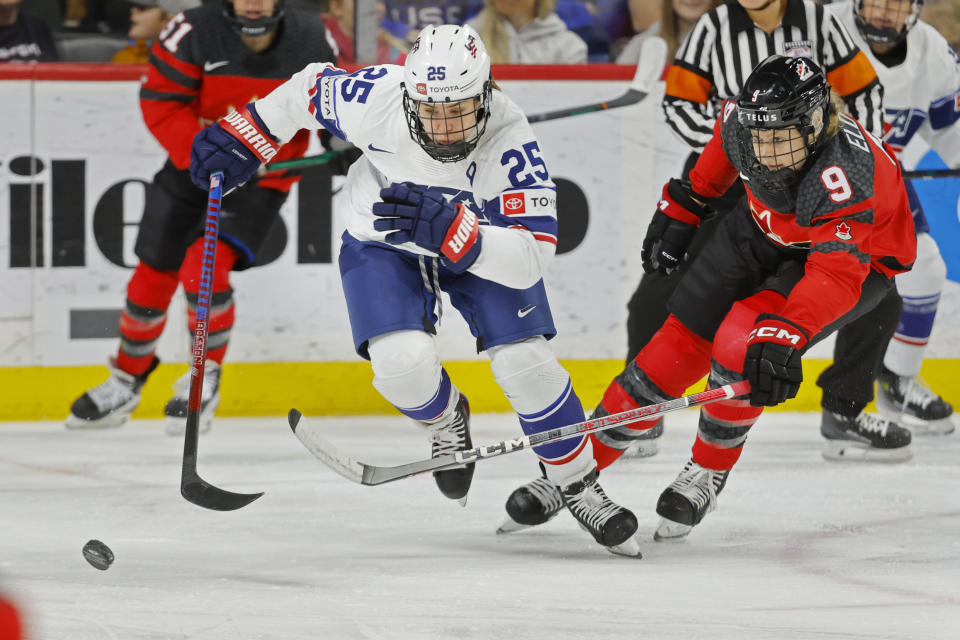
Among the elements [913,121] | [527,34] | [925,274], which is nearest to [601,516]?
[925,274]

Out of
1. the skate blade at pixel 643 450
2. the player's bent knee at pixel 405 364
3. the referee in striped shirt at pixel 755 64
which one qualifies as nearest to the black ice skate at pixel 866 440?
the referee in striped shirt at pixel 755 64

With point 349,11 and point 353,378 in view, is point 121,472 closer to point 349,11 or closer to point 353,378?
point 353,378

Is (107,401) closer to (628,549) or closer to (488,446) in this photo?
(488,446)

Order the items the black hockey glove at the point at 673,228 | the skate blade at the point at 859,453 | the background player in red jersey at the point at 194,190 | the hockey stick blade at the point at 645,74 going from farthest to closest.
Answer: the hockey stick blade at the point at 645,74
the background player in red jersey at the point at 194,190
the skate blade at the point at 859,453
the black hockey glove at the point at 673,228

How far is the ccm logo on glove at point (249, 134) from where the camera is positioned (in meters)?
2.99

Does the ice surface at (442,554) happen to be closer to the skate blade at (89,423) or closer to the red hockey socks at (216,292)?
the skate blade at (89,423)

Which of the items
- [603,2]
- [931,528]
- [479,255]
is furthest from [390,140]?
[603,2]

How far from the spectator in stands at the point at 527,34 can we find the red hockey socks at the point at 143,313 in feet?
4.49

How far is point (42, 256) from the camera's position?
423cm

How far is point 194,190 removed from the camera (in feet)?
13.1

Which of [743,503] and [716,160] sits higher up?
[716,160]

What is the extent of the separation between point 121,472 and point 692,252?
1.67m

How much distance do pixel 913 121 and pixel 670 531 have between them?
6.06ft

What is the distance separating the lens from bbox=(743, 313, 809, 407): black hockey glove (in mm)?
2498
